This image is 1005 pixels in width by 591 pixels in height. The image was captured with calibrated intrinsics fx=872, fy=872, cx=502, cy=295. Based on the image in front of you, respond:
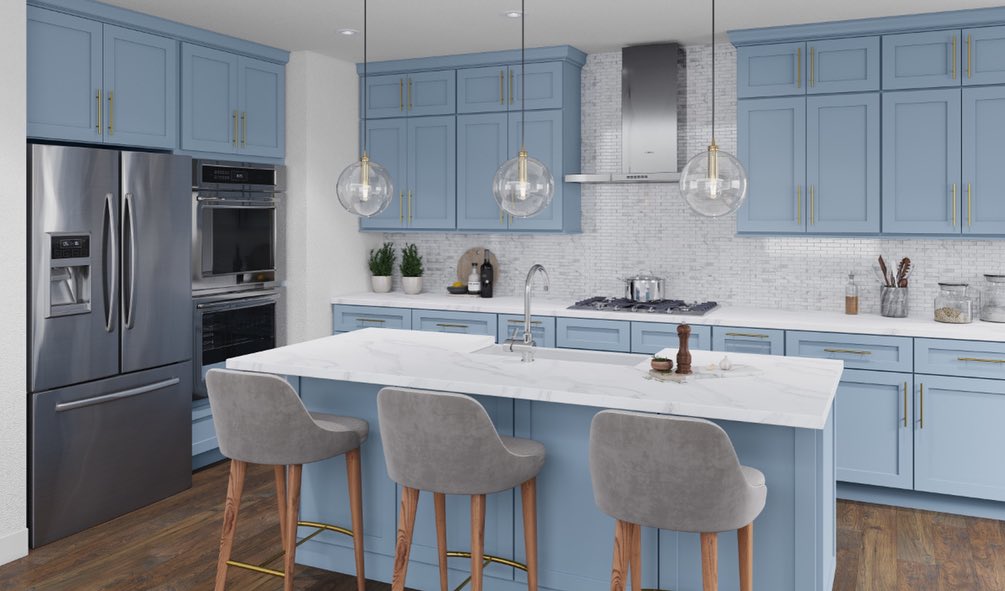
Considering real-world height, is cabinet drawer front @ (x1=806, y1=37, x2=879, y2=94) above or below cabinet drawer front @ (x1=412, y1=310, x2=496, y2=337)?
above

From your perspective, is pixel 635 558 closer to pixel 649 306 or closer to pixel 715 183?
pixel 715 183

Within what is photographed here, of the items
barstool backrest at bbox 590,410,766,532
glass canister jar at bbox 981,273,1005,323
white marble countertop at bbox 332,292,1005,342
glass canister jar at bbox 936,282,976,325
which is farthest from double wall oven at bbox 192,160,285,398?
glass canister jar at bbox 981,273,1005,323

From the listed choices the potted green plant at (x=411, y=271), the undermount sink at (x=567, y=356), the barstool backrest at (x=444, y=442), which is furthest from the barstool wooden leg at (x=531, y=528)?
the potted green plant at (x=411, y=271)

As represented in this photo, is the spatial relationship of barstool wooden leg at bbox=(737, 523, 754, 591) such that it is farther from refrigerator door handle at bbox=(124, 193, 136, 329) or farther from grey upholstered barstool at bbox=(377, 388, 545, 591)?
refrigerator door handle at bbox=(124, 193, 136, 329)

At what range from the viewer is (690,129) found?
217 inches

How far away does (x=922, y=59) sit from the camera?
183 inches

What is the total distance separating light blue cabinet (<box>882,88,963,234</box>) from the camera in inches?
182

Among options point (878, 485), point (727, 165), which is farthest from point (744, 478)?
point (878, 485)

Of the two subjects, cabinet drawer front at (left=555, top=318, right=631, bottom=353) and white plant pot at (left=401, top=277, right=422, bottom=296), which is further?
white plant pot at (left=401, top=277, right=422, bottom=296)

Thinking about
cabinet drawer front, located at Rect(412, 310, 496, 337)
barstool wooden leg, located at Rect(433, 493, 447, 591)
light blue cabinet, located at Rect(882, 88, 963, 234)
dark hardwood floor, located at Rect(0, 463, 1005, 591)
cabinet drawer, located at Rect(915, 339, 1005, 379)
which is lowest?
dark hardwood floor, located at Rect(0, 463, 1005, 591)

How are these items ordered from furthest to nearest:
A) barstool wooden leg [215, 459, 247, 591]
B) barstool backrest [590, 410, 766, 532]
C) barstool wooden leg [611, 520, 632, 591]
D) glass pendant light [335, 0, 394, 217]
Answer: glass pendant light [335, 0, 394, 217]
barstool wooden leg [215, 459, 247, 591]
barstool wooden leg [611, 520, 632, 591]
barstool backrest [590, 410, 766, 532]

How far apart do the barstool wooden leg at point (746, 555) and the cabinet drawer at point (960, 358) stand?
2.26 meters

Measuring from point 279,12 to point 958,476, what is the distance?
4263mm

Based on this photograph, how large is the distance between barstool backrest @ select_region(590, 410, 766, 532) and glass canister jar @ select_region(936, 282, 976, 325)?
2.62 m
